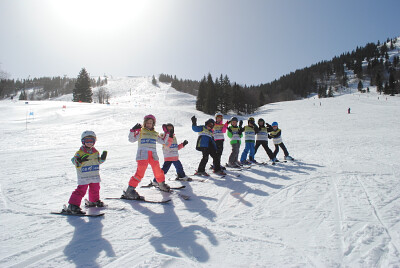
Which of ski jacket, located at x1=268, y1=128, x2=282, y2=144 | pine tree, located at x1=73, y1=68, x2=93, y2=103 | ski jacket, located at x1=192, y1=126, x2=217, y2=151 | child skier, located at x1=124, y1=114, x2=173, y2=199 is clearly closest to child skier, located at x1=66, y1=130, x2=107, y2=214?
child skier, located at x1=124, y1=114, x2=173, y2=199

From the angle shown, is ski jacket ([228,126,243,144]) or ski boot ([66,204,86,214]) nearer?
ski boot ([66,204,86,214])

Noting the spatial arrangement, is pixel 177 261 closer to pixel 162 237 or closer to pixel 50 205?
pixel 162 237

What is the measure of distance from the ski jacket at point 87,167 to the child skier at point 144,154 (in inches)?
31.2

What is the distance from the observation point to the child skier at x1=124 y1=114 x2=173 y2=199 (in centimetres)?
485

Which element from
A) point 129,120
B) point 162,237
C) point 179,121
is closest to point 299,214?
point 162,237

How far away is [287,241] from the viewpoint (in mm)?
3029

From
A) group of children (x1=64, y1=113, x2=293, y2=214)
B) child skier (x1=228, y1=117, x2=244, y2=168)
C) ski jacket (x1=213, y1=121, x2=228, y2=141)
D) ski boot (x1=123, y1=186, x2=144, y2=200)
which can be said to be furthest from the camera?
child skier (x1=228, y1=117, x2=244, y2=168)

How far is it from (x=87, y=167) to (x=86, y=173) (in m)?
0.11

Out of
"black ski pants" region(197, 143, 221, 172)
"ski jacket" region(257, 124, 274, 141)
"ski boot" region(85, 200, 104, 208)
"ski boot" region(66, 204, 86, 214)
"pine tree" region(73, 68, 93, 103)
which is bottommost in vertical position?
"ski boot" region(85, 200, 104, 208)

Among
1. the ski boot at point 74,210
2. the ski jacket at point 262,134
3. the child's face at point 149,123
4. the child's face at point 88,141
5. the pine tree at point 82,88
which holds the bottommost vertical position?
the ski boot at point 74,210

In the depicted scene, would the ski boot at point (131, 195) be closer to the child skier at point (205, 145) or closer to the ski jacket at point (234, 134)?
the child skier at point (205, 145)

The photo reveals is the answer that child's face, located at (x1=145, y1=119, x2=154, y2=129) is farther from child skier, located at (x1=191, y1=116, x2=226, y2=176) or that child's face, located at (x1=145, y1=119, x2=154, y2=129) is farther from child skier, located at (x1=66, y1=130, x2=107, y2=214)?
child skier, located at (x1=191, y1=116, x2=226, y2=176)

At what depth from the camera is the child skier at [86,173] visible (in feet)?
13.4

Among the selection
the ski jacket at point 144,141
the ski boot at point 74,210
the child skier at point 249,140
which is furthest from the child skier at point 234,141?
the ski boot at point 74,210
